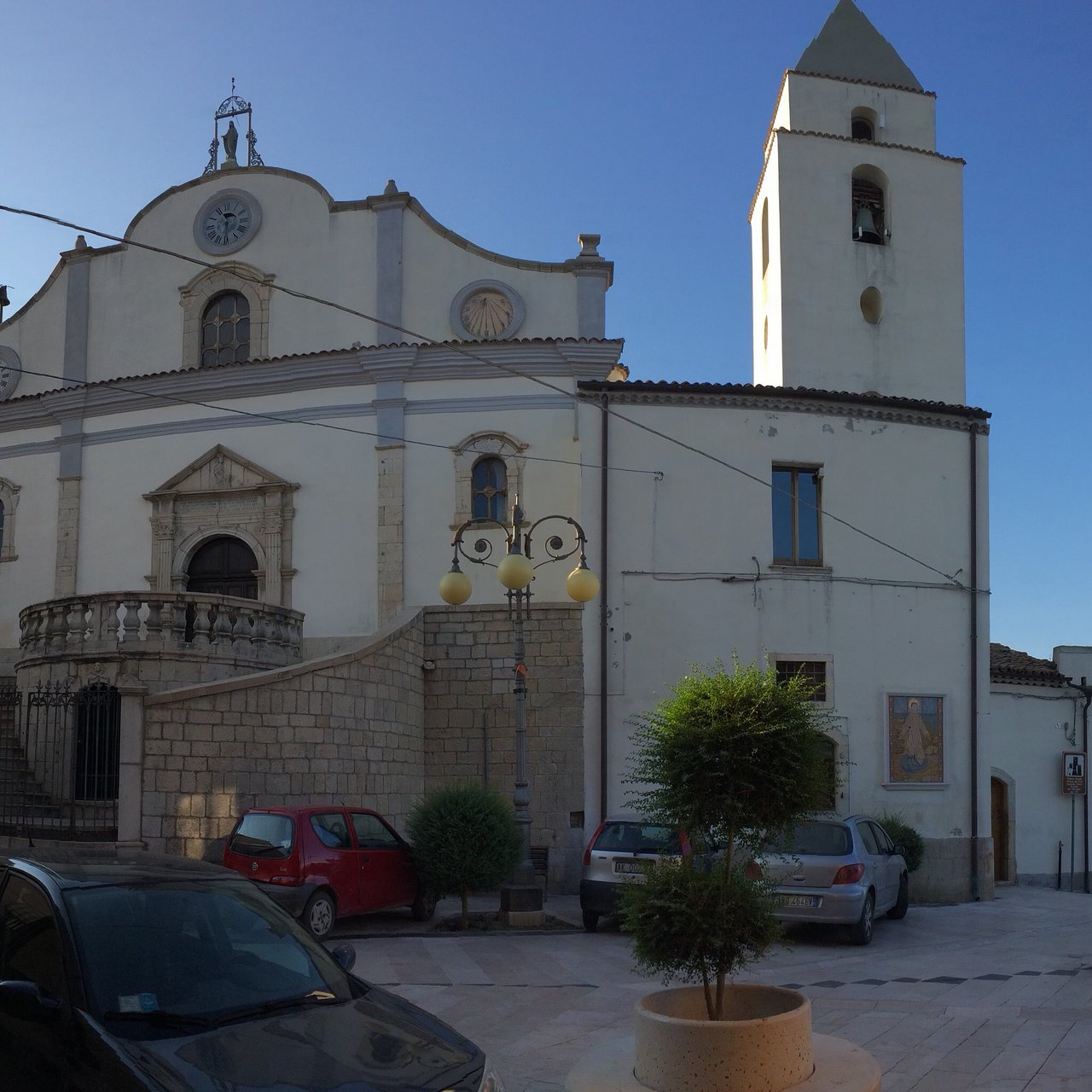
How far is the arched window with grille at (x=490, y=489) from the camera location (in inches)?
809

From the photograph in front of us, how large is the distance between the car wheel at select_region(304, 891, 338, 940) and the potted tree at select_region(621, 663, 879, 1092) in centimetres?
583

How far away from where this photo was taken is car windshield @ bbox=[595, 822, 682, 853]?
13.7 meters

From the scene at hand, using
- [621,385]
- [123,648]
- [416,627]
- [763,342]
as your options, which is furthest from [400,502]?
[763,342]

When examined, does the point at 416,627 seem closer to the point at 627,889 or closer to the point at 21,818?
the point at 21,818

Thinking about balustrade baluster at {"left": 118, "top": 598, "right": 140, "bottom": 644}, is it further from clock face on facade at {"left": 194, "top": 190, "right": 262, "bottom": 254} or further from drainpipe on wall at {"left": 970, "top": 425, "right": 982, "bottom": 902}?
drainpipe on wall at {"left": 970, "top": 425, "right": 982, "bottom": 902}

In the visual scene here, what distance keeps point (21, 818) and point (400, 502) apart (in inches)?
305

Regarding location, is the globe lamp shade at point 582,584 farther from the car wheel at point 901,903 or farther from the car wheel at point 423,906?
the car wheel at point 901,903

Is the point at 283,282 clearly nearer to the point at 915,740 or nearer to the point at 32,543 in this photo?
the point at 32,543

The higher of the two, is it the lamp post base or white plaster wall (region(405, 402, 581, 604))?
white plaster wall (region(405, 402, 581, 604))

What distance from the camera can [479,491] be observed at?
20.7m

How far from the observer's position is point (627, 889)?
661cm

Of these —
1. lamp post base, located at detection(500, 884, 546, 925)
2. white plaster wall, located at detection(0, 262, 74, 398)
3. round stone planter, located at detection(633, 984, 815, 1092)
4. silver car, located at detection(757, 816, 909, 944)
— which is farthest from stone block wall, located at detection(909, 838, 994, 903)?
white plaster wall, located at detection(0, 262, 74, 398)

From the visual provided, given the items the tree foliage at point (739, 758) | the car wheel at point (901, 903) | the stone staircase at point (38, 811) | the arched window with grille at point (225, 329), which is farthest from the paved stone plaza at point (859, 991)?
the arched window with grille at point (225, 329)

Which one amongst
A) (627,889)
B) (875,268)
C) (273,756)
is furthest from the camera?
(875,268)
